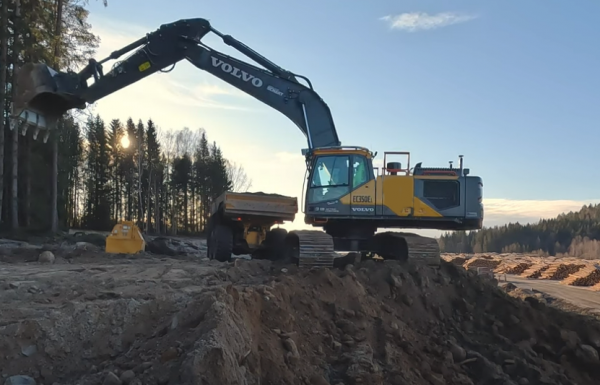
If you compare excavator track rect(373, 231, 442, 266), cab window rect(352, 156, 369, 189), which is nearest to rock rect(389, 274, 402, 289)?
excavator track rect(373, 231, 442, 266)

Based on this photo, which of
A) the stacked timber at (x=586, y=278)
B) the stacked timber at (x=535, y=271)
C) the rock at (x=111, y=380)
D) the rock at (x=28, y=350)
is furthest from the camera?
the stacked timber at (x=535, y=271)

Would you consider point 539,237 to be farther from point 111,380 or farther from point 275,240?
point 111,380

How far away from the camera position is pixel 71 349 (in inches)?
208

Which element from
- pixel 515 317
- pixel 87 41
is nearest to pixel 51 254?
pixel 515 317

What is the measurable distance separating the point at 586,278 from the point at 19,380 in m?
27.9

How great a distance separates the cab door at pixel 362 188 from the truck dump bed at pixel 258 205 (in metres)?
2.50

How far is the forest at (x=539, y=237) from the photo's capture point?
73750 millimetres

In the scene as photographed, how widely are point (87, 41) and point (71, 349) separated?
22.3 m

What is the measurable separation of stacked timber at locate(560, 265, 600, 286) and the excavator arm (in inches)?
824

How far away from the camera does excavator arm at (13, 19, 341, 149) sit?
11.6 metres

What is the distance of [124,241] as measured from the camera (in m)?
14.6

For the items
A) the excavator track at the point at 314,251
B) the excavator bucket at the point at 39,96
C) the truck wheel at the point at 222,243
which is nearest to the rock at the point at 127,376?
the excavator track at the point at 314,251

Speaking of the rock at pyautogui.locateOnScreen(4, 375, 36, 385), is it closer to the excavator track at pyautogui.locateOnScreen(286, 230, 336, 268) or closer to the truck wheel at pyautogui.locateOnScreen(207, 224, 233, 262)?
the excavator track at pyautogui.locateOnScreen(286, 230, 336, 268)

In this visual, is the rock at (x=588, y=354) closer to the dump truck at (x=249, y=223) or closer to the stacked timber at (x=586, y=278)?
the dump truck at (x=249, y=223)
